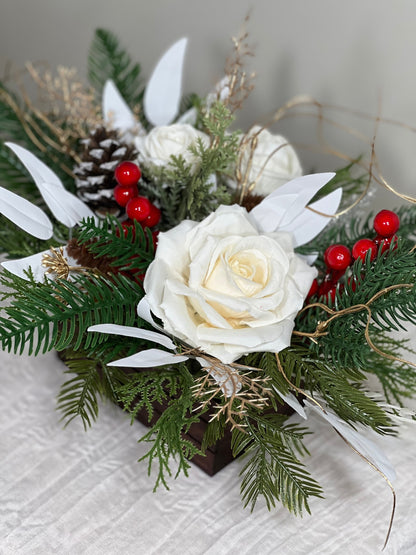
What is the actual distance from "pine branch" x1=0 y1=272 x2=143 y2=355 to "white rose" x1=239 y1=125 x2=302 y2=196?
0.18m

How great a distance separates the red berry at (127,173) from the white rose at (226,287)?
81 mm

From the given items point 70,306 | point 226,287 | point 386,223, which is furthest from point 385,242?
point 70,306

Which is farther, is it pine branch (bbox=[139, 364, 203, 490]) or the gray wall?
the gray wall

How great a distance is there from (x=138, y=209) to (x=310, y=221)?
14cm

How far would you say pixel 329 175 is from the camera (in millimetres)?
475

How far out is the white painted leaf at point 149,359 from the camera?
40 cm

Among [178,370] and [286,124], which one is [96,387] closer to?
[178,370]

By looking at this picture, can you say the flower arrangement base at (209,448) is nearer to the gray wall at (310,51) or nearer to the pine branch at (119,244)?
the pine branch at (119,244)

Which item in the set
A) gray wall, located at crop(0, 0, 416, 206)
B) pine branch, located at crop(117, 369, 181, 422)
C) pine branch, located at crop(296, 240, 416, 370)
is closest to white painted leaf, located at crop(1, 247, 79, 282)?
pine branch, located at crop(117, 369, 181, 422)

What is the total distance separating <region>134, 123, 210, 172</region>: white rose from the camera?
55 centimetres

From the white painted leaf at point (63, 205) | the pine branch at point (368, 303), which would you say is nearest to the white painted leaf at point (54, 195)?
the white painted leaf at point (63, 205)

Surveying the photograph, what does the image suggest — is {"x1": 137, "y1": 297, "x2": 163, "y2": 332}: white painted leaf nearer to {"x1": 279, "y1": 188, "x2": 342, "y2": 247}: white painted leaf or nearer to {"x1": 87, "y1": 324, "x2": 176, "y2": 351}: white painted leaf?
{"x1": 87, "y1": 324, "x2": 176, "y2": 351}: white painted leaf

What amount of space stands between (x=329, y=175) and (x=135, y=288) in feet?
0.56

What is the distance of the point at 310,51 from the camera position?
82cm
